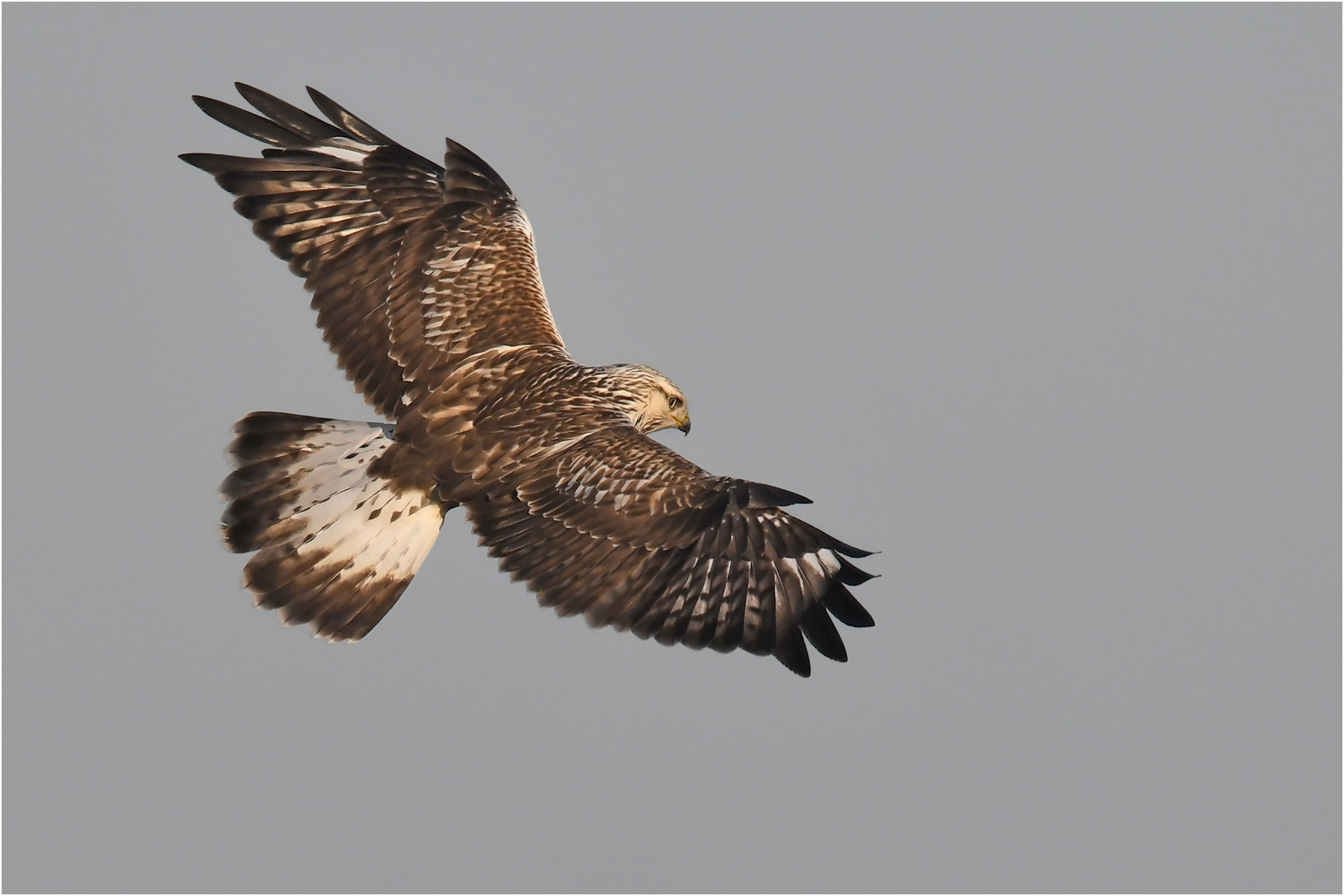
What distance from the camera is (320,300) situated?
33.3ft

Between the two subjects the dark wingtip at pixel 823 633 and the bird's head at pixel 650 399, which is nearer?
the dark wingtip at pixel 823 633

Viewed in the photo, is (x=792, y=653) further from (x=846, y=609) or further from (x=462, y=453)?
(x=462, y=453)

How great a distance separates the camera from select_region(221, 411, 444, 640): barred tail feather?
9586 millimetres

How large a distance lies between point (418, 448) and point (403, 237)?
1460mm

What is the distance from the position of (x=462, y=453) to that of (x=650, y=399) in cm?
118

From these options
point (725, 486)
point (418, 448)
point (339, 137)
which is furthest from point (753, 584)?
point (339, 137)

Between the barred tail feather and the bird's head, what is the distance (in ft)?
3.96

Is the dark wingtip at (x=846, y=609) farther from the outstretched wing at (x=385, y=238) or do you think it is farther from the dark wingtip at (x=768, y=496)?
the outstretched wing at (x=385, y=238)

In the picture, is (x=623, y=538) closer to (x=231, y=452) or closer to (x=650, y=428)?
(x=650, y=428)

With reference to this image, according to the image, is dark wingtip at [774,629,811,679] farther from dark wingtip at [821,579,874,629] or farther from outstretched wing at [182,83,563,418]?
outstretched wing at [182,83,563,418]

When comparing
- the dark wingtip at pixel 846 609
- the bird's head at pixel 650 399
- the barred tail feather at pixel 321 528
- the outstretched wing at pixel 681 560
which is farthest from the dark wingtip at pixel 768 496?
the barred tail feather at pixel 321 528

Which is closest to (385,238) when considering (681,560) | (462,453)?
(462,453)

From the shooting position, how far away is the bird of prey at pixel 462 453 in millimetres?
8789

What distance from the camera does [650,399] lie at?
997 centimetres
